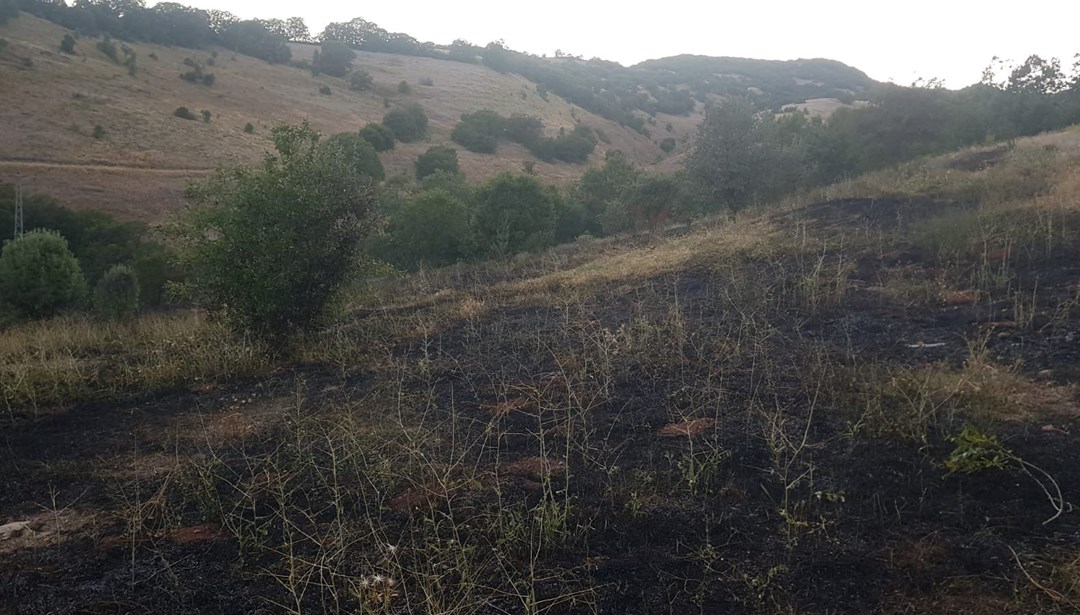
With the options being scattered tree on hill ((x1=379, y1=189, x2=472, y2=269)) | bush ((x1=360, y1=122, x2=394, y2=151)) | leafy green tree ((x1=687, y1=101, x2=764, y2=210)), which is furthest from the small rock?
bush ((x1=360, y1=122, x2=394, y2=151))

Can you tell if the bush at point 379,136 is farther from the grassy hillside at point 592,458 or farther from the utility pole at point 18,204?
the grassy hillside at point 592,458

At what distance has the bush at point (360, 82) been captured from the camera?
59406 millimetres

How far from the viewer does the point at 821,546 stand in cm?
304

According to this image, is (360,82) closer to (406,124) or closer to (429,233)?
(406,124)

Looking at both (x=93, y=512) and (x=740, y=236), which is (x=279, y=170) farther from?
(x=740, y=236)

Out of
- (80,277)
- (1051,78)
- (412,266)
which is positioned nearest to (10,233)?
(80,277)

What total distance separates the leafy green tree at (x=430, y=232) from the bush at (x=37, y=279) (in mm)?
8266

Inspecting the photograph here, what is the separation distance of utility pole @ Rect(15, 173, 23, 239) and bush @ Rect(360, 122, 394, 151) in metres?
19.6

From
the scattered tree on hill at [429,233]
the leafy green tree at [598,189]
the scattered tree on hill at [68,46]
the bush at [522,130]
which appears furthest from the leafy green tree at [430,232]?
the scattered tree on hill at [68,46]

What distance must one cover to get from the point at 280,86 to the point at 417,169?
66.1 ft

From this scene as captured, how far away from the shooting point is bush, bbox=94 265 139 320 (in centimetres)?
1259

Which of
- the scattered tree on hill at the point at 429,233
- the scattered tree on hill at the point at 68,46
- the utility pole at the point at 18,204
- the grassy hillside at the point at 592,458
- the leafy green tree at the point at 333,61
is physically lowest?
the utility pole at the point at 18,204

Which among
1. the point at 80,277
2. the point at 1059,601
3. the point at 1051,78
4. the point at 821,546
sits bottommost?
the point at 80,277

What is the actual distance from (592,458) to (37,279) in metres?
13.7
